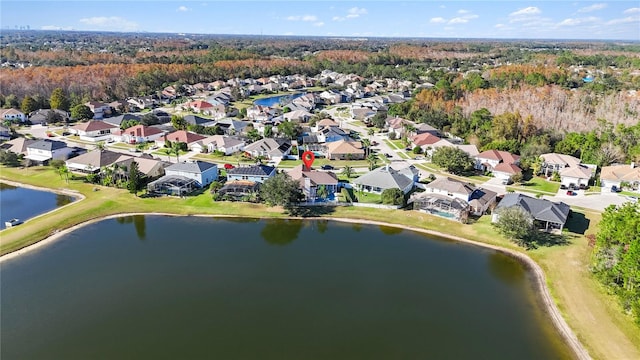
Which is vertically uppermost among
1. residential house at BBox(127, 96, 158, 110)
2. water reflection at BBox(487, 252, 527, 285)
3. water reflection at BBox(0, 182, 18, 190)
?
residential house at BBox(127, 96, 158, 110)

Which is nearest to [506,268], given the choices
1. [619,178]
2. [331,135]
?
[619,178]

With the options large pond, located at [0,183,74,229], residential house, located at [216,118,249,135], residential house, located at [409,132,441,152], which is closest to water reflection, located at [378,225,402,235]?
residential house, located at [409,132,441,152]

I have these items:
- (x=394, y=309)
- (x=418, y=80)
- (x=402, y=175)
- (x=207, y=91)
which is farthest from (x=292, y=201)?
(x=418, y=80)

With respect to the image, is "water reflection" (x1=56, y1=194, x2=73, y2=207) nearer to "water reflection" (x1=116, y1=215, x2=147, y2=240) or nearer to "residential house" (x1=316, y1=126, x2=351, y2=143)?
"water reflection" (x1=116, y1=215, x2=147, y2=240)

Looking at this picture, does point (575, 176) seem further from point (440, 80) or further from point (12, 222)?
point (440, 80)

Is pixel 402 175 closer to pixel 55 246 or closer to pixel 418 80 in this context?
pixel 55 246

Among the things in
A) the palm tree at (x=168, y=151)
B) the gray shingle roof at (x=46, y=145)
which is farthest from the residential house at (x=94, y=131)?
the palm tree at (x=168, y=151)
